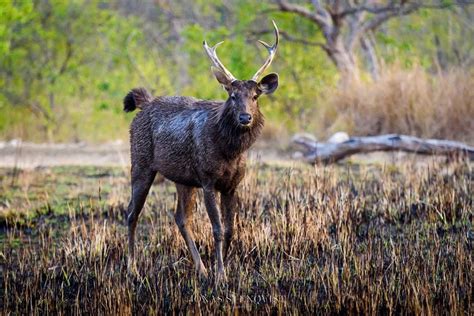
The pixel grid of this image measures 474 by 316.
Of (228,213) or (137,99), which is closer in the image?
(228,213)

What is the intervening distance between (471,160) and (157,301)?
26.4 ft

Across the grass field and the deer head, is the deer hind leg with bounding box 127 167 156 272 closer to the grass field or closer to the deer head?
the grass field

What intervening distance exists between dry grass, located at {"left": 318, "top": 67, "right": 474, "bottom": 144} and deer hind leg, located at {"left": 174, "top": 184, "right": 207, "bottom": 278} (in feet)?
26.0

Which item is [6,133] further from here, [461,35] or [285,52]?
[461,35]

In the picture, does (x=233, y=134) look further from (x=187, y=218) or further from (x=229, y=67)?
(x=229, y=67)

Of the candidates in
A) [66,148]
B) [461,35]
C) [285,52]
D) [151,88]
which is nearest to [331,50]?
[285,52]

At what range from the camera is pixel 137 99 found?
803cm

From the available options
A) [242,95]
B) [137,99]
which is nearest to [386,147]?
[137,99]

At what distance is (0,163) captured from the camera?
48.4ft

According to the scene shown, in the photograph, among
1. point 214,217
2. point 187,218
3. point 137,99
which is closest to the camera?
point 214,217

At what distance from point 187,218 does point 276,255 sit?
2.80 ft

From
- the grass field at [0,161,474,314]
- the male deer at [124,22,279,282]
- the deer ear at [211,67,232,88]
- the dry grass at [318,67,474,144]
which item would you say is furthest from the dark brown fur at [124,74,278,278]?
the dry grass at [318,67,474,144]

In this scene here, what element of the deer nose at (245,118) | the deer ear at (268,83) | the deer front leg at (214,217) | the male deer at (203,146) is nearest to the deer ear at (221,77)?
the male deer at (203,146)

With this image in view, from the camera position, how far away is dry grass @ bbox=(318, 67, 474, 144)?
14508mm
